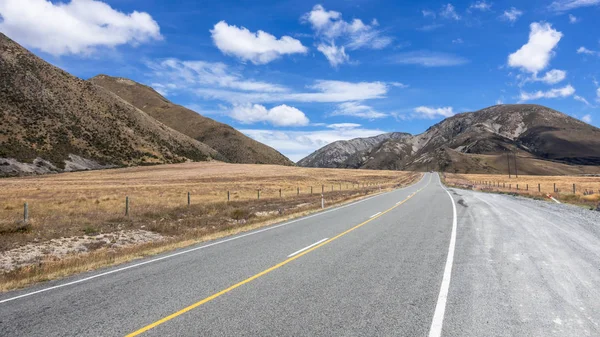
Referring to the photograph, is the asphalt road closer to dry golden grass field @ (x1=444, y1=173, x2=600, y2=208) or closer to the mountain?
dry golden grass field @ (x1=444, y1=173, x2=600, y2=208)

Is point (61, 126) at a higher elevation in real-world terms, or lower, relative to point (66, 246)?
higher

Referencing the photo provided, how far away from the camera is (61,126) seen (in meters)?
106

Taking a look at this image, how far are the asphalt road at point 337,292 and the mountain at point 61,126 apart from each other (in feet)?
302

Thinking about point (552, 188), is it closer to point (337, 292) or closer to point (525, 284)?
point (525, 284)

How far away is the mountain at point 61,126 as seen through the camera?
90375 millimetres

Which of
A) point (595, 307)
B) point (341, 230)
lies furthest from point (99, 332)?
point (341, 230)

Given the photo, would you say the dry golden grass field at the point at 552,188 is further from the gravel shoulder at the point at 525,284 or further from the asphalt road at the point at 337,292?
the asphalt road at the point at 337,292

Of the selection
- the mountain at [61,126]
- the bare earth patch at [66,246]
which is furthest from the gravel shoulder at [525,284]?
the mountain at [61,126]

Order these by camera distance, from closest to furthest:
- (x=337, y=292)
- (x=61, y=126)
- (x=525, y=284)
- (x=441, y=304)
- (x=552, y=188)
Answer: (x=441, y=304) < (x=337, y=292) < (x=525, y=284) < (x=552, y=188) < (x=61, y=126)

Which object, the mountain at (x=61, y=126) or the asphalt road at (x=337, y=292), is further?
the mountain at (x=61, y=126)

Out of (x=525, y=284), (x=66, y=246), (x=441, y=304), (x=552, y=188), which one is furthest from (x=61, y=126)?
(x=525, y=284)

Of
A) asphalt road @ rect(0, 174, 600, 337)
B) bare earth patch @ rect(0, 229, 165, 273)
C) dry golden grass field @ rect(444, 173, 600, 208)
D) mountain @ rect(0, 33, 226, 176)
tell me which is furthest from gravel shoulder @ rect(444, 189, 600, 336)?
mountain @ rect(0, 33, 226, 176)

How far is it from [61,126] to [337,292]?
123 meters

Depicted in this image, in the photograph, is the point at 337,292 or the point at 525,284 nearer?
the point at 337,292
